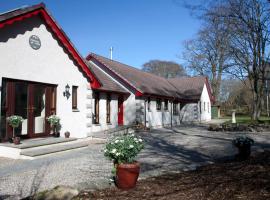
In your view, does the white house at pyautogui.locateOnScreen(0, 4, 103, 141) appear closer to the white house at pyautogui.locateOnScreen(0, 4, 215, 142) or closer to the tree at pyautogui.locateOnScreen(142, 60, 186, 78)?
the white house at pyautogui.locateOnScreen(0, 4, 215, 142)

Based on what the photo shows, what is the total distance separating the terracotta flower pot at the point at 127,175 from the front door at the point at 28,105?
706 cm

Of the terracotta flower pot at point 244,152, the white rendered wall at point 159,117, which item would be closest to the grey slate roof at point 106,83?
the white rendered wall at point 159,117

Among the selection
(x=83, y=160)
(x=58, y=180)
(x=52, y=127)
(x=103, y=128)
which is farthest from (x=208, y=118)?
A: (x=58, y=180)

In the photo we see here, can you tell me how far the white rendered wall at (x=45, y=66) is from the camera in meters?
12.0

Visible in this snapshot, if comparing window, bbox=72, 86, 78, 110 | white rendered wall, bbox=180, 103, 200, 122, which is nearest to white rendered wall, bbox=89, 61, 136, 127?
window, bbox=72, 86, 78, 110

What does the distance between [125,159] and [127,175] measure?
15.8 inches

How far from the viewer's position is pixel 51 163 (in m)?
10.0

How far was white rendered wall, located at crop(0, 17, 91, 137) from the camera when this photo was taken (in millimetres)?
12039

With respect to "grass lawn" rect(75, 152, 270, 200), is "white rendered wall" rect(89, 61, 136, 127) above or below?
above

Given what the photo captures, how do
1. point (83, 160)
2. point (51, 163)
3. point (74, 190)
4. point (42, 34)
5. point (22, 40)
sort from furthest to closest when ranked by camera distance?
point (42, 34) → point (22, 40) → point (83, 160) → point (51, 163) → point (74, 190)

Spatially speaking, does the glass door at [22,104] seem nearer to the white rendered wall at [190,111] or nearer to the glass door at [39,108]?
the glass door at [39,108]

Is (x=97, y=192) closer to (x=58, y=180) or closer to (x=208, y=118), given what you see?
(x=58, y=180)

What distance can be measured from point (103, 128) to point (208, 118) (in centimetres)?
2503

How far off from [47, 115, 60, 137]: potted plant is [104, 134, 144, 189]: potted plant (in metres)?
7.66
